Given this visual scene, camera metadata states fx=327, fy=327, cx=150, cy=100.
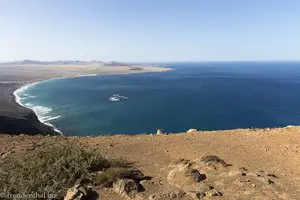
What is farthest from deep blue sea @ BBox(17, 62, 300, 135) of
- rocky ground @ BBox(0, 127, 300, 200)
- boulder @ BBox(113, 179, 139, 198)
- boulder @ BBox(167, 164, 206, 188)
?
boulder @ BBox(113, 179, 139, 198)

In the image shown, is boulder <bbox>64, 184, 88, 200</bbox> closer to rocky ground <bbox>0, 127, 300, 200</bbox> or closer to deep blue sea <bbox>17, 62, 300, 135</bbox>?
rocky ground <bbox>0, 127, 300, 200</bbox>

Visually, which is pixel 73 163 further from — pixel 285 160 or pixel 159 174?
pixel 285 160

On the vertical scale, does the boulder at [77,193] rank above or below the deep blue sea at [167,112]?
above

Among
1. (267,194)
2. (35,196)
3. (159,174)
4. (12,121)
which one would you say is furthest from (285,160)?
(12,121)

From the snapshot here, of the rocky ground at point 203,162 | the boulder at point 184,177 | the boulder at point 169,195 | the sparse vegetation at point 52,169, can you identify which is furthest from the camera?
the boulder at point 184,177

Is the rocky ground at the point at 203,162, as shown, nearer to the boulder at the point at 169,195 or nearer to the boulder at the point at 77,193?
the boulder at the point at 169,195

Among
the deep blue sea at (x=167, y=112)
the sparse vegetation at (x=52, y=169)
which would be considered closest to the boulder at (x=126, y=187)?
the sparse vegetation at (x=52, y=169)

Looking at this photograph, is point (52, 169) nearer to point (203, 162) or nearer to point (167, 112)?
point (203, 162)

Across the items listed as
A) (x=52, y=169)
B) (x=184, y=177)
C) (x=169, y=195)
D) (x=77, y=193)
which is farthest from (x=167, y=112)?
(x=77, y=193)
